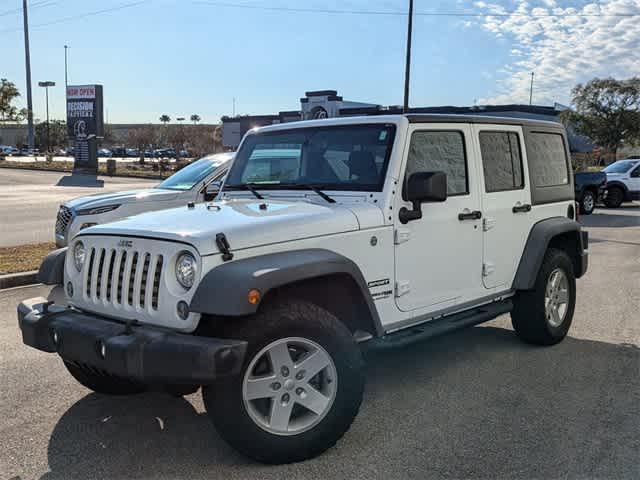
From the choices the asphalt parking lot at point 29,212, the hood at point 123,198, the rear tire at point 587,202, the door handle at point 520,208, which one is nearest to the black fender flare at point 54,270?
the door handle at point 520,208

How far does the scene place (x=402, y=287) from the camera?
4398 mm

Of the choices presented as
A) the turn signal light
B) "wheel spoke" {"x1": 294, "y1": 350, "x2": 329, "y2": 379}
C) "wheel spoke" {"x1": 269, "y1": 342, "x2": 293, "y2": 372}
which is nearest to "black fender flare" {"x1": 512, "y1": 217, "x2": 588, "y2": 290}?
"wheel spoke" {"x1": 294, "y1": 350, "x2": 329, "y2": 379}

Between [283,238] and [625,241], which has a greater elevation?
[283,238]

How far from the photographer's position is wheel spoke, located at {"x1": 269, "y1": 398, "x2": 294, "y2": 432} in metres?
3.56

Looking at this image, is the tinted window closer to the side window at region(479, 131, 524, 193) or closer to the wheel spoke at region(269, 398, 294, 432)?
the side window at region(479, 131, 524, 193)

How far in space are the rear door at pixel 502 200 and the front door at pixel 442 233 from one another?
14 centimetres

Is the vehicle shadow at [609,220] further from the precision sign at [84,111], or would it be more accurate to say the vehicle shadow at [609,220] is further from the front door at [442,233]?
the precision sign at [84,111]

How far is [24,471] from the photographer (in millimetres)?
3568

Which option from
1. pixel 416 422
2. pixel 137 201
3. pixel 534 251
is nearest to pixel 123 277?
pixel 416 422

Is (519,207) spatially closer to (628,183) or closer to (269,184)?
(269,184)

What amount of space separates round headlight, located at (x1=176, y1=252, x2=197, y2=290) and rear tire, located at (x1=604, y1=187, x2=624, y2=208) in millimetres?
22194

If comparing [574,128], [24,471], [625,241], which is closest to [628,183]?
[625,241]

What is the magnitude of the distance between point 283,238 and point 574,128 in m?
48.7

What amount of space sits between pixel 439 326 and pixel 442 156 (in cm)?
124
